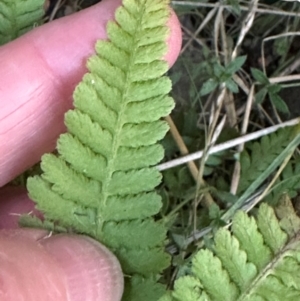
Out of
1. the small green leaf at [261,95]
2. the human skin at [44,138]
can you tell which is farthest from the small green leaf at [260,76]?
the human skin at [44,138]

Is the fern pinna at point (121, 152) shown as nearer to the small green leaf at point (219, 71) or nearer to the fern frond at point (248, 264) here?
the fern frond at point (248, 264)

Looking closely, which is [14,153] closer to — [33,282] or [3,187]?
[3,187]

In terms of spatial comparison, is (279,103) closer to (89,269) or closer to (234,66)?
(234,66)

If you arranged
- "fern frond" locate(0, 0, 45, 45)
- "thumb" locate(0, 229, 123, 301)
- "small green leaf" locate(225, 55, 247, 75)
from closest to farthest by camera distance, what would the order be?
"thumb" locate(0, 229, 123, 301) < "fern frond" locate(0, 0, 45, 45) < "small green leaf" locate(225, 55, 247, 75)

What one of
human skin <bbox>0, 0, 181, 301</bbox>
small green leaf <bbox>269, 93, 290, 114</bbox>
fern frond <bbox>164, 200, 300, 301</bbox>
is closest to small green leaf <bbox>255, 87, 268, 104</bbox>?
small green leaf <bbox>269, 93, 290, 114</bbox>

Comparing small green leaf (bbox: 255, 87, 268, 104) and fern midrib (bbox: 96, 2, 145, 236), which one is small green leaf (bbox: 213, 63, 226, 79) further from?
fern midrib (bbox: 96, 2, 145, 236)

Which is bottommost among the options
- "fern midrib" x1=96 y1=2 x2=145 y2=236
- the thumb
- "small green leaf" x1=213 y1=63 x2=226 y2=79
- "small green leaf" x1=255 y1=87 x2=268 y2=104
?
"small green leaf" x1=255 y1=87 x2=268 y2=104
